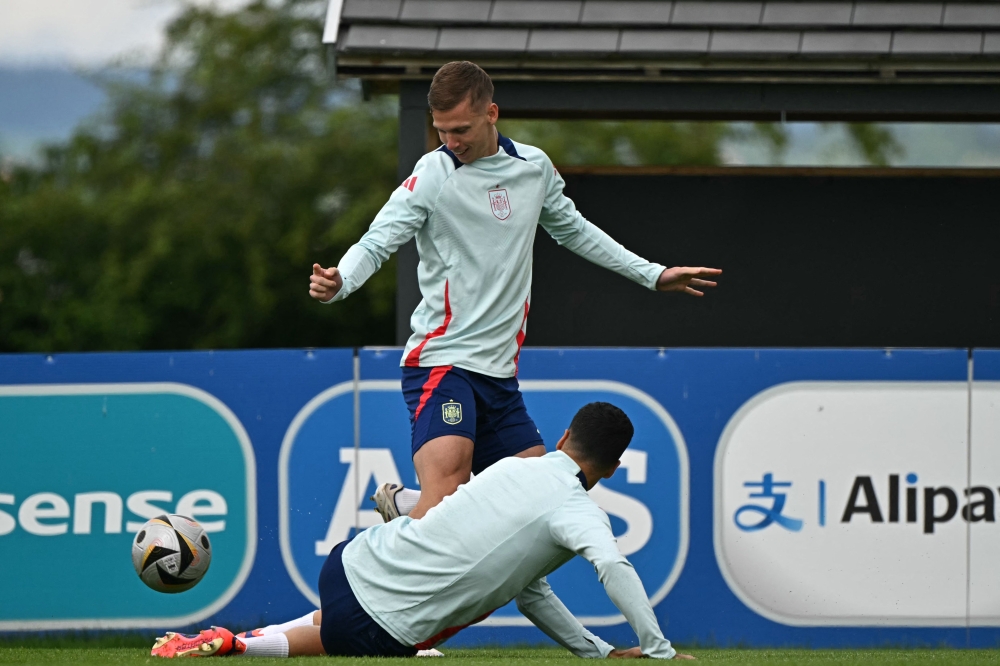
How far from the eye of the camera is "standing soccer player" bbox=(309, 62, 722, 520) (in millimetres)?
4984

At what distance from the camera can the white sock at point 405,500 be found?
5.30m

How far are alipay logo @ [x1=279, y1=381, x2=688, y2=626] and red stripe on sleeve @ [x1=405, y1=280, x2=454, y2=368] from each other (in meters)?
2.29

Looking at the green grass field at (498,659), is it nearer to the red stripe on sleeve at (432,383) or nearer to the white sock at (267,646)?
the white sock at (267,646)

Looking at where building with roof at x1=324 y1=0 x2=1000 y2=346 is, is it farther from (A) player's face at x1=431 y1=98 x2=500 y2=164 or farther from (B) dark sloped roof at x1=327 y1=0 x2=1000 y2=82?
(A) player's face at x1=431 y1=98 x2=500 y2=164

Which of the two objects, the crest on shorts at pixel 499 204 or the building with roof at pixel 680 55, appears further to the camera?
the building with roof at pixel 680 55

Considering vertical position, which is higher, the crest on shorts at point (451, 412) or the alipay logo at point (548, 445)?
the crest on shorts at point (451, 412)

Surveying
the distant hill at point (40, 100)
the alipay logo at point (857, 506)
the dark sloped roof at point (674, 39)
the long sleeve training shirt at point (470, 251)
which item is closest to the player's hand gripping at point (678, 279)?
the long sleeve training shirt at point (470, 251)

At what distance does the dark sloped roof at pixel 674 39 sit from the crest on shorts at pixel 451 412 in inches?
132

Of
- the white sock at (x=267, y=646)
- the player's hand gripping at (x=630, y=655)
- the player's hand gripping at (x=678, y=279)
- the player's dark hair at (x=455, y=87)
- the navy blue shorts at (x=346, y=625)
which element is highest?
the player's dark hair at (x=455, y=87)

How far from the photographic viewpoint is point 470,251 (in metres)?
5.11

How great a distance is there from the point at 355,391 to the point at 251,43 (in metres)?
20.0

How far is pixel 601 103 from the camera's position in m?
8.15

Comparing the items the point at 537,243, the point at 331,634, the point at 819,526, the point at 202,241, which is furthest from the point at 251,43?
the point at 331,634

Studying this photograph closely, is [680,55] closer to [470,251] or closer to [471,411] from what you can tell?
[470,251]
